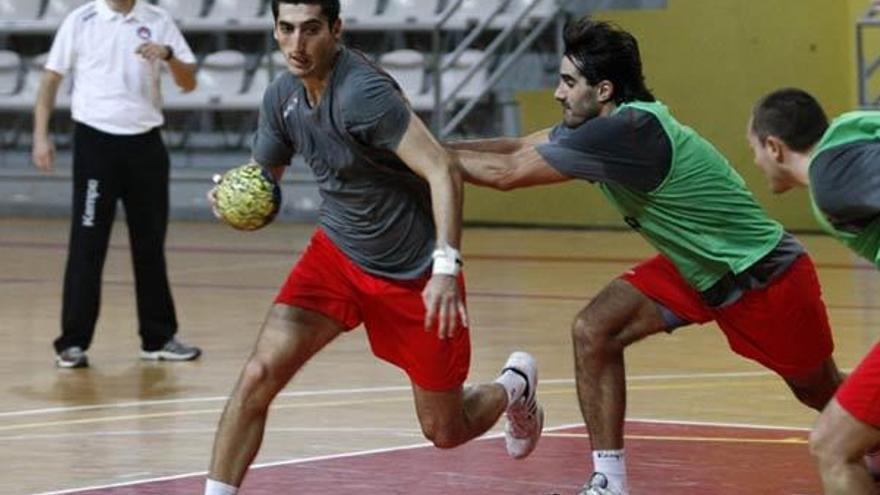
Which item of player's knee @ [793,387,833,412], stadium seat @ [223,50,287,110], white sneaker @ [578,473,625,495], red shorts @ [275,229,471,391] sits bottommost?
stadium seat @ [223,50,287,110]

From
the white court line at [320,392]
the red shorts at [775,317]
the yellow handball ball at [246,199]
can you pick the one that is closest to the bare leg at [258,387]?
the yellow handball ball at [246,199]

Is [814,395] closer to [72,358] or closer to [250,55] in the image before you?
[72,358]

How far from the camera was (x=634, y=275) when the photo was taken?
813 cm

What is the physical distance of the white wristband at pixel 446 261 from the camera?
22.5ft

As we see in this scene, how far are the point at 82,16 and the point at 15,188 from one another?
37.7ft

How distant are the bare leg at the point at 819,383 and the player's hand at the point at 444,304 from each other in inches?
66.6

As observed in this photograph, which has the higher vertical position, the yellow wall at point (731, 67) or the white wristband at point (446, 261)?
the white wristband at point (446, 261)

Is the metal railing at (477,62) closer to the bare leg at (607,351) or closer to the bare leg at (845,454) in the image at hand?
the bare leg at (607,351)

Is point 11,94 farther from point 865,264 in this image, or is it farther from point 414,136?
point 414,136

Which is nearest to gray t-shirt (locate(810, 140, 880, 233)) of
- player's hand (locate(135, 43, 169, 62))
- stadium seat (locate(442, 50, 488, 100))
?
player's hand (locate(135, 43, 169, 62))

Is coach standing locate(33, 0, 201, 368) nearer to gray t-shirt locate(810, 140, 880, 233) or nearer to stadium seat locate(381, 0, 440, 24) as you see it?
gray t-shirt locate(810, 140, 880, 233)

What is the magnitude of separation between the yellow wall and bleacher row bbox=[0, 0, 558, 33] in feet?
3.05

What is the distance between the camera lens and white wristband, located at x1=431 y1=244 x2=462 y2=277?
22.5 ft

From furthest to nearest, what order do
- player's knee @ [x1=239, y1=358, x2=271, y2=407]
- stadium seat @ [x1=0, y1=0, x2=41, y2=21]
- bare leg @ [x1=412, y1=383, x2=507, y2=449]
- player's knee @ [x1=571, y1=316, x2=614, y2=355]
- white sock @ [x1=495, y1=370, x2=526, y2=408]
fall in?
stadium seat @ [x1=0, y1=0, x2=41, y2=21]
white sock @ [x1=495, y1=370, x2=526, y2=408]
player's knee @ [x1=571, y1=316, x2=614, y2=355]
bare leg @ [x1=412, y1=383, x2=507, y2=449]
player's knee @ [x1=239, y1=358, x2=271, y2=407]
